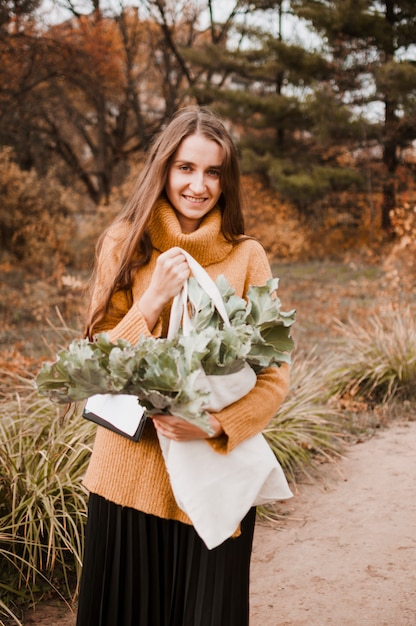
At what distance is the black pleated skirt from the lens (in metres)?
1.78

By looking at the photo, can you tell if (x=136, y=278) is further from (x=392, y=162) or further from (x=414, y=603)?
(x=392, y=162)

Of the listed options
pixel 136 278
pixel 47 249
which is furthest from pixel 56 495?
pixel 47 249

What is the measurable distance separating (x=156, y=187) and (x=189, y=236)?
19 centimetres

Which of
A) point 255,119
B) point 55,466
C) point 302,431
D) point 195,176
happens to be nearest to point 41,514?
point 55,466

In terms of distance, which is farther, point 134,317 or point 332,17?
point 332,17

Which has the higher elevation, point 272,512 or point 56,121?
point 56,121

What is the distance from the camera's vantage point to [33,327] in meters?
8.64

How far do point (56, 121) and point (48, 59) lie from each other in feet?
12.8

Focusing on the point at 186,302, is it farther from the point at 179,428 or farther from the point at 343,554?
the point at 343,554

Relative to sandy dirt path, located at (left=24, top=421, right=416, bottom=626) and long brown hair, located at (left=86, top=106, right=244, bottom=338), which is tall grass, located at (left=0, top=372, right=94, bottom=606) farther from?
long brown hair, located at (left=86, top=106, right=244, bottom=338)

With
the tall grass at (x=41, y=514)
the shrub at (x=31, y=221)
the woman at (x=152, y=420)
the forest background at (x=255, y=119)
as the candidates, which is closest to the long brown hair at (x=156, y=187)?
the woman at (x=152, y=420)

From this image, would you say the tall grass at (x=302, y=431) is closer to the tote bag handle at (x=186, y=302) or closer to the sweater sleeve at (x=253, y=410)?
the sweater sleeve at (x=253, y=410)

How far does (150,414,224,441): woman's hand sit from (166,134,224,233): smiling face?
0.71 metres

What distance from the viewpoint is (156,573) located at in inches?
74.6
